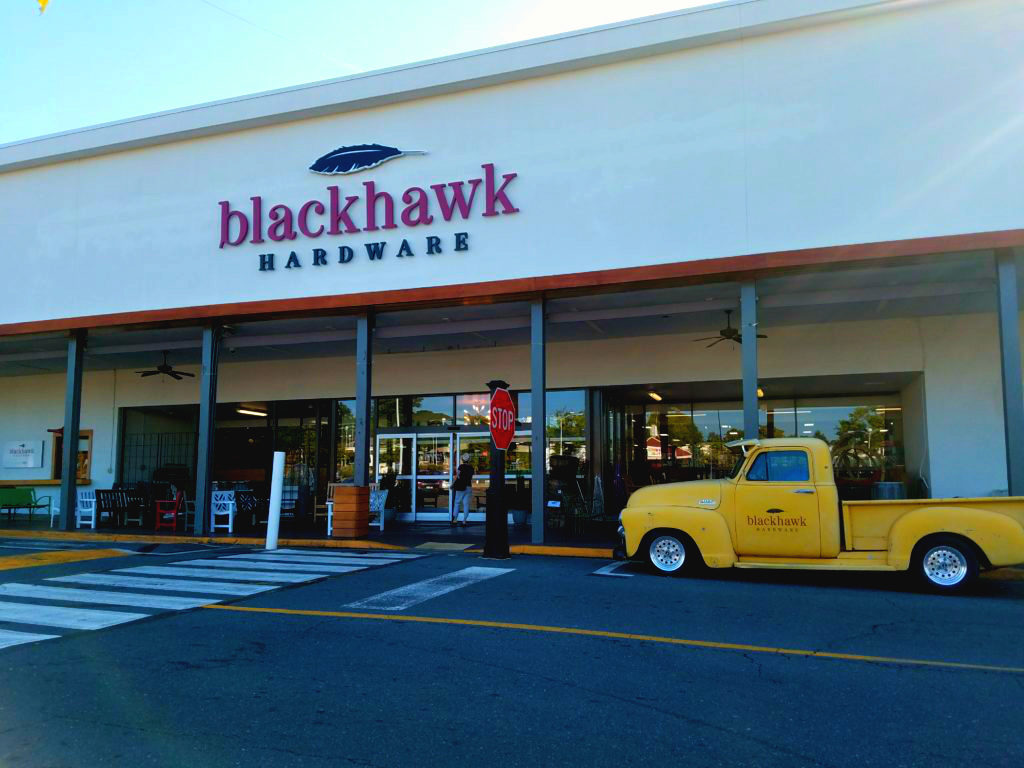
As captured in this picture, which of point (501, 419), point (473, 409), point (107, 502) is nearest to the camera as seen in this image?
point (501, 419)

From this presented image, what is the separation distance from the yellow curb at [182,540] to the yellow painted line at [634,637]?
6.25m

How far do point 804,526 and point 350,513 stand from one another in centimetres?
894

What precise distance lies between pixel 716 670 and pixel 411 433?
15089 mm

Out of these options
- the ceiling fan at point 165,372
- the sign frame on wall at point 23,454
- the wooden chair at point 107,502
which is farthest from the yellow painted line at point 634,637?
the sign frame on wall at point 23,454

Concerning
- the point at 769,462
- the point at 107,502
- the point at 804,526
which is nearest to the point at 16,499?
the point at 107,502

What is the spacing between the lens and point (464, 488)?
18.4 metres

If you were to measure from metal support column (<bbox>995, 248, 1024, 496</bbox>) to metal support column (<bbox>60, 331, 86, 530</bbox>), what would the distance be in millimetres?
18267

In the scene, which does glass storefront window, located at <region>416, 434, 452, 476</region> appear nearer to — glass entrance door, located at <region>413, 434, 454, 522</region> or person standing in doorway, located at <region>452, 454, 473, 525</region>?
glass entrance door, located at <region>413, 434, 454, 522</region>

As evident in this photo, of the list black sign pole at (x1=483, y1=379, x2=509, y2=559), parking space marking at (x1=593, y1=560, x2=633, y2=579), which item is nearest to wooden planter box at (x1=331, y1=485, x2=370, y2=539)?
black sign pole at (x1=483, y1=379, x2=509, y2=559)

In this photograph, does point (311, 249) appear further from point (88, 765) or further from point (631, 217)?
point (88, 765)

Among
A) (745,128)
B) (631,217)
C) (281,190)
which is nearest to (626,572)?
(631,217)

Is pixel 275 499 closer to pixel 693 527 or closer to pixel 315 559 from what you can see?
pixel 315 559

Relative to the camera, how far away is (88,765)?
4066mm

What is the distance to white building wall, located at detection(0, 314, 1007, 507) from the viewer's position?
50.6 feet
